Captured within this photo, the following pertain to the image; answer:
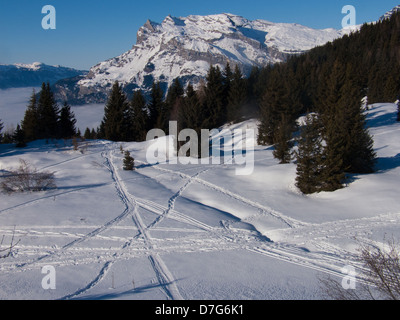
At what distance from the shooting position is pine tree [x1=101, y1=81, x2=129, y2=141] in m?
39.4

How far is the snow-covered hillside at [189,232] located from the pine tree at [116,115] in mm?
19321

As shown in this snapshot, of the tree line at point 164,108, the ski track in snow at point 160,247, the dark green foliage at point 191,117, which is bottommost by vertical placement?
the ski track in snow at point 160,247

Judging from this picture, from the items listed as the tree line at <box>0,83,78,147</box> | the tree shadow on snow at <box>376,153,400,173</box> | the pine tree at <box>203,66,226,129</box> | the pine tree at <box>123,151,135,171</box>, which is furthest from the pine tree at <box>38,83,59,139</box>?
the tree shadow on snow at <box>376,153,400,173</box>

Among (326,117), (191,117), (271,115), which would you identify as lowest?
(326,117)

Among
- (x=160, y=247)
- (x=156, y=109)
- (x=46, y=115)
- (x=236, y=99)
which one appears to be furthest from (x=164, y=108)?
(x=160, y=247)

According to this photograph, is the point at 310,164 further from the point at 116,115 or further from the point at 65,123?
the point at 65,123

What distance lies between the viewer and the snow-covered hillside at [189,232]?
7.14 m

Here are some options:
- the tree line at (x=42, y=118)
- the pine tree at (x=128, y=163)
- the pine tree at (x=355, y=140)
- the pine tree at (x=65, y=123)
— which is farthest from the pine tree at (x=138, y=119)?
the pine tree at (x=355, y=140)

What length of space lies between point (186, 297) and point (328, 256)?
5268 mm

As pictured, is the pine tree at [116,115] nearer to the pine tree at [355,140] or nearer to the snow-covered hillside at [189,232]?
the snow-covered hillside at [189,232]

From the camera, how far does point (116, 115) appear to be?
1551 inches

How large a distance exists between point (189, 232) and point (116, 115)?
1269 inches
